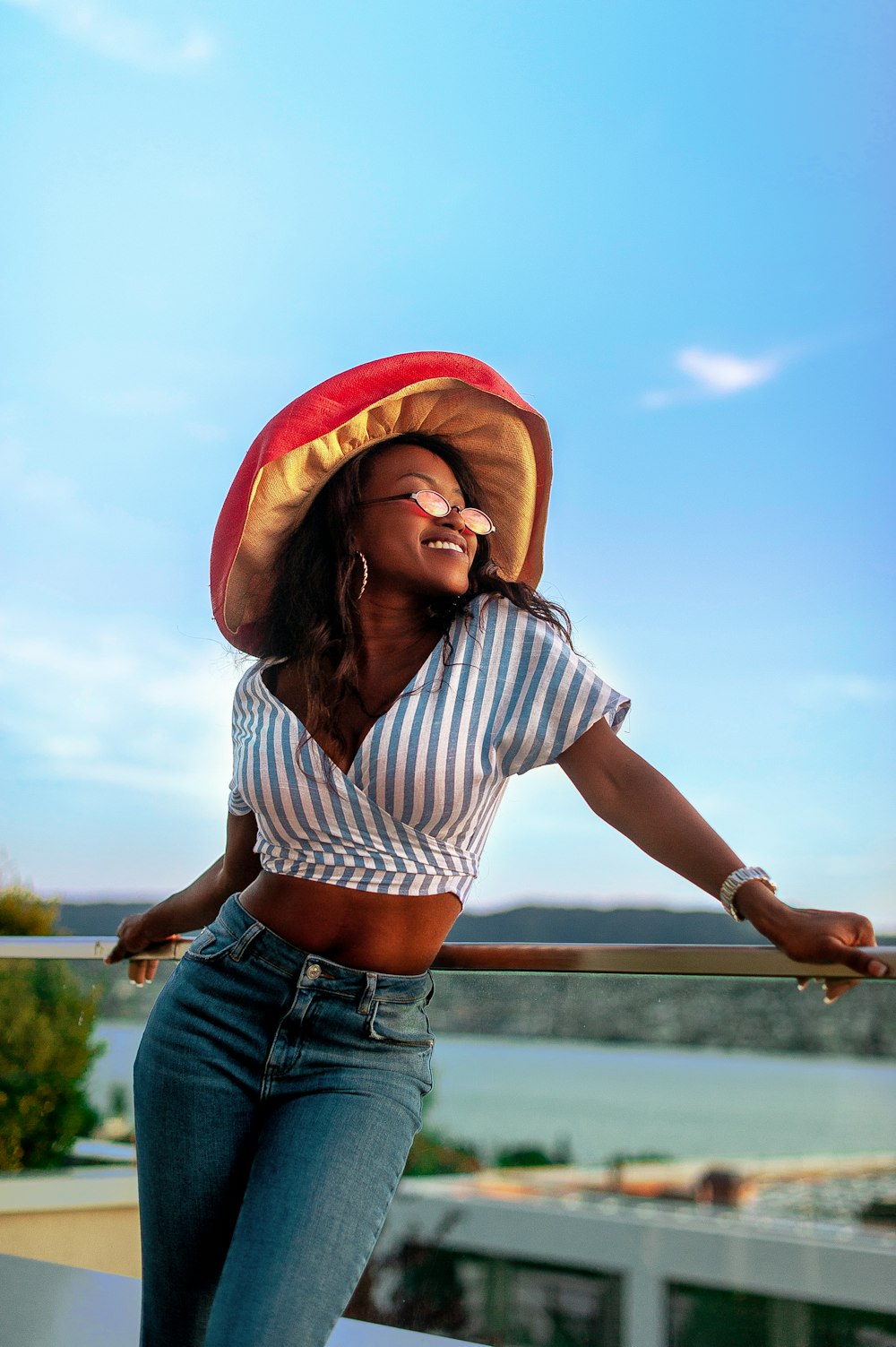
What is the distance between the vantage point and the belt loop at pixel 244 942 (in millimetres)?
1443

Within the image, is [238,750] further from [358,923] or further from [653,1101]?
[653,1101]

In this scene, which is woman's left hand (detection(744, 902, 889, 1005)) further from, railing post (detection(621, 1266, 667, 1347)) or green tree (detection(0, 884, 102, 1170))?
green tree (detection(0, 884, 102, 1170))

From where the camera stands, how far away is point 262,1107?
4.56 ft

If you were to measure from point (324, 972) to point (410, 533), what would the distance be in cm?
66

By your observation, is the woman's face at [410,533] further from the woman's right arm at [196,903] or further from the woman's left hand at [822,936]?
the woman's left hand at [822,936]

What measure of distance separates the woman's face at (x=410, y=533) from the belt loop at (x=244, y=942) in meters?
0.54

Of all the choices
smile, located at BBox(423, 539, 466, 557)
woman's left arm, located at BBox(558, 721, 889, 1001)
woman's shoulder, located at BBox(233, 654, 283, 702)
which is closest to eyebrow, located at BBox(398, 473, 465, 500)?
smile, located at BBox(423, 539, 466, 557)

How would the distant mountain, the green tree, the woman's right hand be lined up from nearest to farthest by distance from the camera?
the distant mountain → the woman's right hand → the green tree

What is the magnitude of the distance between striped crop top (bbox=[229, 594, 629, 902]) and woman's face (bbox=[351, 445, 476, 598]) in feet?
0.37

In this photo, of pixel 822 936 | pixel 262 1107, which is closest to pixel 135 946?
pixel 262 1107

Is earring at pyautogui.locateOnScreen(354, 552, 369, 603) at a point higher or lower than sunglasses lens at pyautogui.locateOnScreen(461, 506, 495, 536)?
lower

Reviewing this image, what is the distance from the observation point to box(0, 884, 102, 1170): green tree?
99.7 inches

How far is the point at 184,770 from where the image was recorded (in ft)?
65.9

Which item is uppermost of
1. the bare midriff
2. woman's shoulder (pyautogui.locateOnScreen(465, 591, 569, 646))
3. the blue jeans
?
woman's shoulder (pyautogui.locateOnScreen(465, 591, 569, 646))
